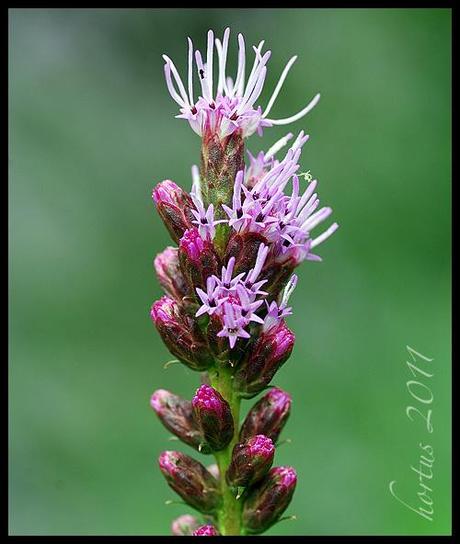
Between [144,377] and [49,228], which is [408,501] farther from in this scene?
[49,228]

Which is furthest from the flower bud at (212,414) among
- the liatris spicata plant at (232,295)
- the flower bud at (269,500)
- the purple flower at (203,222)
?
the purple flower at (203,222)

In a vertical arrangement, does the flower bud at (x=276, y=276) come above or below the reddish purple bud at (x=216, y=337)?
above

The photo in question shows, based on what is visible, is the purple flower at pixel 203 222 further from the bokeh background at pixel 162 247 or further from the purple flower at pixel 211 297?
the bokeh background at pixel 162 247

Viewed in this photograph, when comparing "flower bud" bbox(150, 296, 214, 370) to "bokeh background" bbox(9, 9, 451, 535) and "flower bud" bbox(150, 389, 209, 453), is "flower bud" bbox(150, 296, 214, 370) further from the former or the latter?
"bokeh background" bbox(9, 9, 451, 535)

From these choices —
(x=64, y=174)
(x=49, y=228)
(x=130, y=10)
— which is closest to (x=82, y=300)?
(x=49, y=228)

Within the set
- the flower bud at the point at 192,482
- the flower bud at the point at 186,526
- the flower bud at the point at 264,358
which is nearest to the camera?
the flower bud at the point at 264,358

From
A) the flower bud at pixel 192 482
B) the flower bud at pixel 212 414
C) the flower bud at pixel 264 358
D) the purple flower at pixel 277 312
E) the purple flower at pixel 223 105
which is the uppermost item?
the purple flower at pixel 223 105

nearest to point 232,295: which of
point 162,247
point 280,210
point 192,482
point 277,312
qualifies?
point 277,312

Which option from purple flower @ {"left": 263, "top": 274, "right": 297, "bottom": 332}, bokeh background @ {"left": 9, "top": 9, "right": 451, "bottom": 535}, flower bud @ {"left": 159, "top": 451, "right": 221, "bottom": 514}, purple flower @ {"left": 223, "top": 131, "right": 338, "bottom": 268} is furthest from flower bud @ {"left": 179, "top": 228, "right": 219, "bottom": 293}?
bokeh background @ {"left": 9, "top": 9, "right": 451, "bottom": 535}
